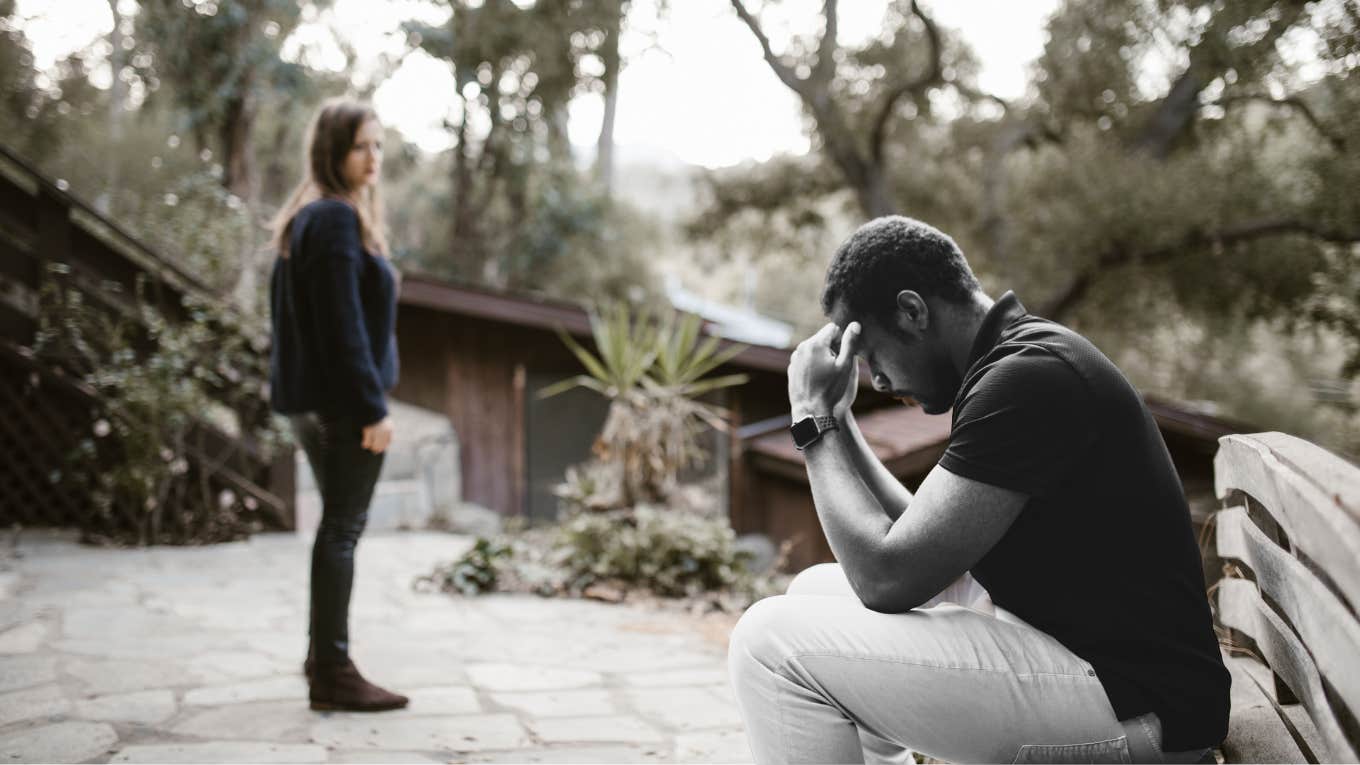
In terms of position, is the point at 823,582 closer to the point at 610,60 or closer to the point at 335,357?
the point at 335,357

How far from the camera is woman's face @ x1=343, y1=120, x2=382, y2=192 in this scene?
3.06 metres

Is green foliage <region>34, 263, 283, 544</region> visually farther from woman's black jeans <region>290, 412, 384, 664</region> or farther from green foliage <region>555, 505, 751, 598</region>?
woman's black jeans <region>290, 412, 384, 664</region>

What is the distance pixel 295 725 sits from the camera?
2.87 meters

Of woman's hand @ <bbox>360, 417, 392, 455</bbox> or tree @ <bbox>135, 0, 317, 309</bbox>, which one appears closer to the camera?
woman's hand @ <bbox>360, 417, 392, 455</bbox>

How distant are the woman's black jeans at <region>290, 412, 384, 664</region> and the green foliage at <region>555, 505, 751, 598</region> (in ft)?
7.96

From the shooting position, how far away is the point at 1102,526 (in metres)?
1.51

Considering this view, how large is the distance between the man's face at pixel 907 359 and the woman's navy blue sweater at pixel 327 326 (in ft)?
5.17

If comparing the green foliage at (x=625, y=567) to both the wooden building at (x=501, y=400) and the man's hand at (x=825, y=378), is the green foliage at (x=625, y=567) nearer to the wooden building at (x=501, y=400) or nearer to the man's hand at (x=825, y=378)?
the man's hand at (x=825, y=378)

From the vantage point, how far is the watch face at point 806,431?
1792mm

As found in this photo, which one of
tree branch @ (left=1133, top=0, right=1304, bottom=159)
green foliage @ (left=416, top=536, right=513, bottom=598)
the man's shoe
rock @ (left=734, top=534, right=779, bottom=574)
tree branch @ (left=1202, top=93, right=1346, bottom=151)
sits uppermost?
tree branch @ (left=1133, top=0, right=1304, bottom=159)

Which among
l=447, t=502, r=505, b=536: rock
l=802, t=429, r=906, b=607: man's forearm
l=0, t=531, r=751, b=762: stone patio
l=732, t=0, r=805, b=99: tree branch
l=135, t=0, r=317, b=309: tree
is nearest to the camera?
l=802, t=429, r=906, b=607: man's forearm

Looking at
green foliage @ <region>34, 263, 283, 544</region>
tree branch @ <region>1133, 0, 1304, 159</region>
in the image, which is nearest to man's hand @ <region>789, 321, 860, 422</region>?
green foliage @ <region>34, 263, 283, 544</region>

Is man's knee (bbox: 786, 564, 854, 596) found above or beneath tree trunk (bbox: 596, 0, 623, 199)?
beneath

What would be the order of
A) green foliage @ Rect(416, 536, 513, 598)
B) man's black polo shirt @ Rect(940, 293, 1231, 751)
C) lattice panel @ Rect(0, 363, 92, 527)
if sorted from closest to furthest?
man's black polo shirt @ Rect(940, 293, 1231, 751) < green foliage @ Rect(416, 536, 513, 598) < lattice panel @ Rect(0, 363, 92, 527)
